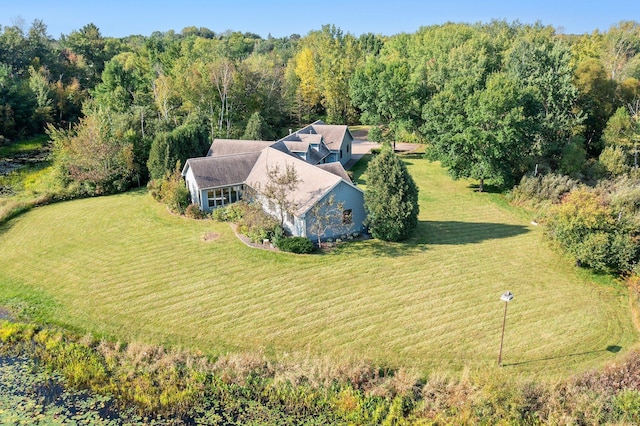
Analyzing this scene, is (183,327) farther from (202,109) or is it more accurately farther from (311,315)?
(202,109)

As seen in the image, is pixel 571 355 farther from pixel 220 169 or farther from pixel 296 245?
pixel 220 169

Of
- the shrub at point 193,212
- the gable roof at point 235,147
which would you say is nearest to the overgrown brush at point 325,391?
the shrub at point 193,212

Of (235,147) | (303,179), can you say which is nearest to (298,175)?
(303,179)

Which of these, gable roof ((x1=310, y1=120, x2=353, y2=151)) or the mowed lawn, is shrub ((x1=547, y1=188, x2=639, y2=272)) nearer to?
the mowed lawn

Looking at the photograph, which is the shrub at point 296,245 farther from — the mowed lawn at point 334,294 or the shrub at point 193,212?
the shrub at point 193,212

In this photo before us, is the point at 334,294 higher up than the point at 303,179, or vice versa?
the point at 303,179

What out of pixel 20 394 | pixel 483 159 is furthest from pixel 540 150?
pixel 20 394
